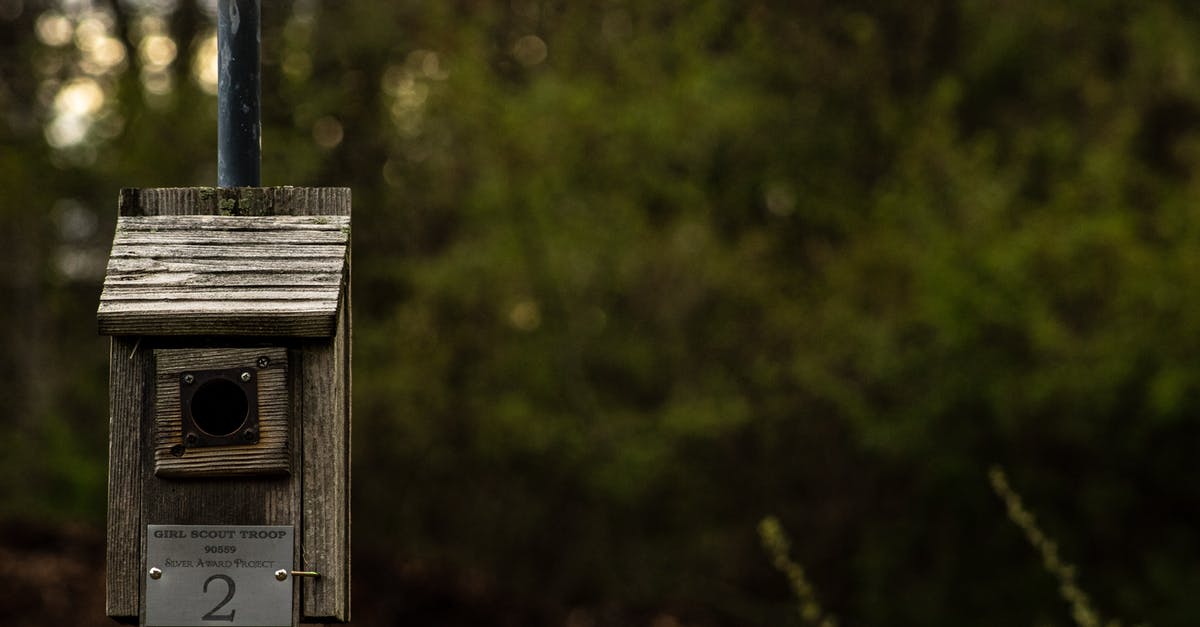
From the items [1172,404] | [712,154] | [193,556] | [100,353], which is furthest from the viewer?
[100,353]

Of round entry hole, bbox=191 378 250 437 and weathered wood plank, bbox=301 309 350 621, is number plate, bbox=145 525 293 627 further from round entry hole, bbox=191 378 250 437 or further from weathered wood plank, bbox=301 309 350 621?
round entry hole, bbox=191 378 250 437

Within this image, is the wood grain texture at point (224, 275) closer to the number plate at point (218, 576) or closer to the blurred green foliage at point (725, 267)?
the number plate at point (218, 576)

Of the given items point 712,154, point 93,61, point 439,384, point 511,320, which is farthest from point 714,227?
point 93,61

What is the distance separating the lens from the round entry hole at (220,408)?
2.35 meters

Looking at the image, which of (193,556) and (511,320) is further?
(511,320)

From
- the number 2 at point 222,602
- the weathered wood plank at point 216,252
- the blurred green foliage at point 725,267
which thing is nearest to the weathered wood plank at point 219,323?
the weathered wood plank at point 216,252

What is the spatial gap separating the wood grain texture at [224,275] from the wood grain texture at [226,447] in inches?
2.1

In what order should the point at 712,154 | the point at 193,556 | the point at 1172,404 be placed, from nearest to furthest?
the point at 193,556, the point at 1172,404, the point at 712,154

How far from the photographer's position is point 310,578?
7.28 feet

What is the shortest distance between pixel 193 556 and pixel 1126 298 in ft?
20.0

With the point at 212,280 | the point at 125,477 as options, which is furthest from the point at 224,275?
the point at 125,477

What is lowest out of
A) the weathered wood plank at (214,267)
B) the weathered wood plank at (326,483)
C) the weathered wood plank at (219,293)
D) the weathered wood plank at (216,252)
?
the weathered wood plank at (326,483)

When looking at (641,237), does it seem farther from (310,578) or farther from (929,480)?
(310,578)

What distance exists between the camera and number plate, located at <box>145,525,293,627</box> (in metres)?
2.17
